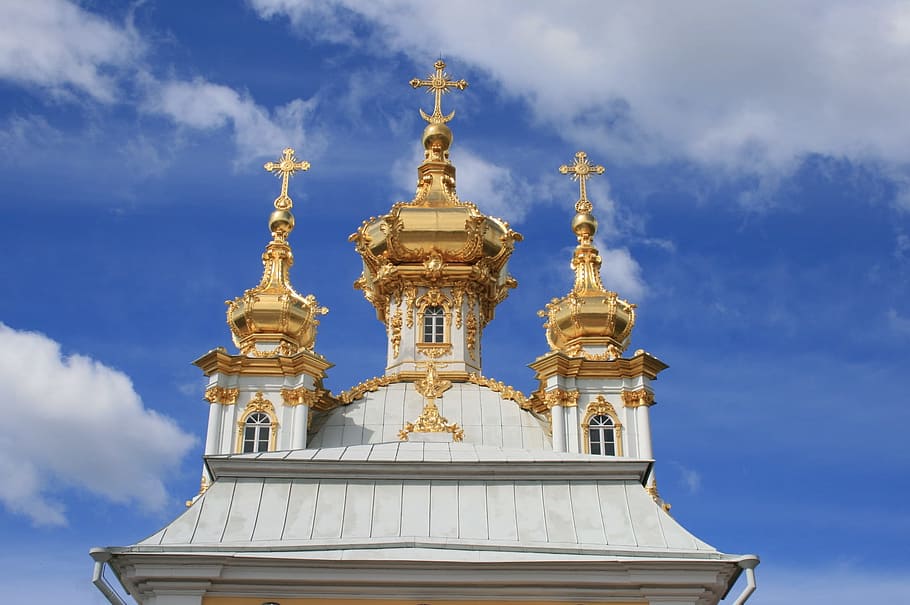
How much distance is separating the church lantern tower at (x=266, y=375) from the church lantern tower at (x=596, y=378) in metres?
5.75

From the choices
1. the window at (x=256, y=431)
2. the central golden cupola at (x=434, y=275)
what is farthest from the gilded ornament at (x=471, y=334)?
the window at (x=256, y=431)

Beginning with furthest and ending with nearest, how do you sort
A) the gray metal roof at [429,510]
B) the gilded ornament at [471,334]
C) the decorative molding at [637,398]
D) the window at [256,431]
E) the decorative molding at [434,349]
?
the gilded ornament at [471,334]
the decorative molding at [434,349]
the decorative molding at [637,398]
the window at [256,431]
the gray metal roof at [429,510]

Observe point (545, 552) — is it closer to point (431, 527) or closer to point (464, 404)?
point (431, 527)

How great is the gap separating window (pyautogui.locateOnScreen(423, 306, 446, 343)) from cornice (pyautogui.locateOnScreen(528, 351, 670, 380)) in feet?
10.0

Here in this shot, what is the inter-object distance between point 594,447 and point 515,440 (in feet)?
6.49

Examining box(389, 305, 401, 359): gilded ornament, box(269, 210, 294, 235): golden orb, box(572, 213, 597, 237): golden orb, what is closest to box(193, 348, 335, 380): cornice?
box(389, 305, 401, 359): gilded ornament

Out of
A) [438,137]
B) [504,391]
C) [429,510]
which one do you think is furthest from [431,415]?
[429,510]

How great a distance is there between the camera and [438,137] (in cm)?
3697

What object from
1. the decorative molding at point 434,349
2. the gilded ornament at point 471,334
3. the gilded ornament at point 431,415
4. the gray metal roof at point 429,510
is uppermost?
the gilded ornament at point 471,334

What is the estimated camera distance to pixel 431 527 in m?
14.1

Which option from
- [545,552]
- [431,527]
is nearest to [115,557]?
[431,527]

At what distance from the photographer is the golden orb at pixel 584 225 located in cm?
3475

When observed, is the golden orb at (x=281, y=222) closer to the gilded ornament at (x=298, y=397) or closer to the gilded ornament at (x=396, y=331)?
the gilded ornament at (x=396, y=331)

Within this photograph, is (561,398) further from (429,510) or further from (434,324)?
(429,510)
